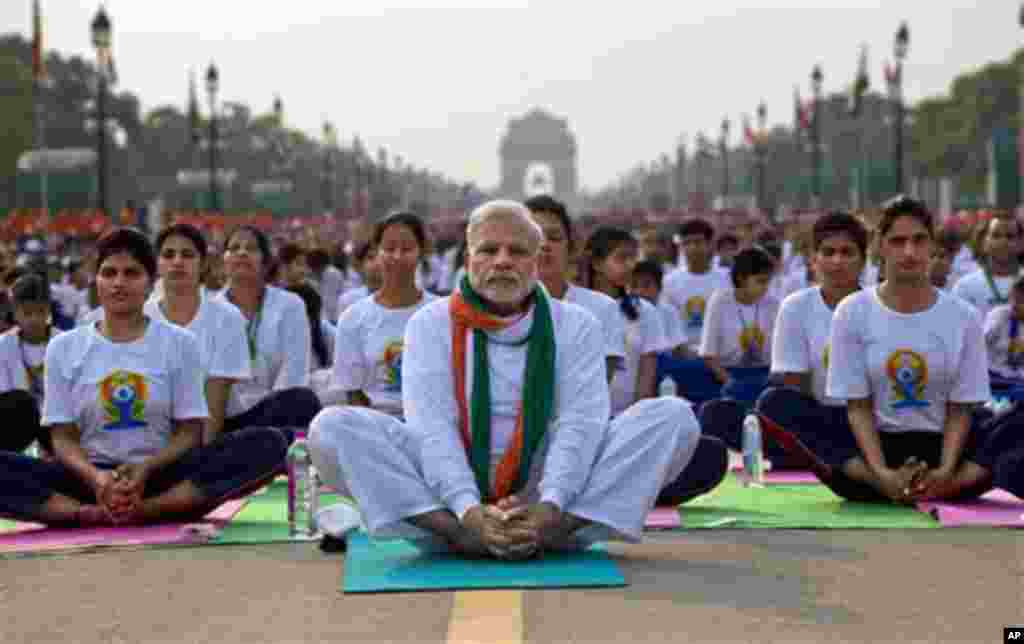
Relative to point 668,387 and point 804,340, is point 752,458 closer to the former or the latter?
point 804,340

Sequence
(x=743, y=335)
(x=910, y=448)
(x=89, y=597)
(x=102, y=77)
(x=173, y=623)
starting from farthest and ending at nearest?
(x=102, y=77) → (x=743, y=335) → (x=910, y=448) → (x=89, y=597) → (x=173, y=623)

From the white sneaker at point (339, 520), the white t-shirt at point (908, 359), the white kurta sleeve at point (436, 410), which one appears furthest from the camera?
the white t-shirt at point (908, 359)

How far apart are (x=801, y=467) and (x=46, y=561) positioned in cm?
495

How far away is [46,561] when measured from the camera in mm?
9156

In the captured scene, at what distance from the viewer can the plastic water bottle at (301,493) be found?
9.84 metres

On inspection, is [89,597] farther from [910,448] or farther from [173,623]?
[910,448]

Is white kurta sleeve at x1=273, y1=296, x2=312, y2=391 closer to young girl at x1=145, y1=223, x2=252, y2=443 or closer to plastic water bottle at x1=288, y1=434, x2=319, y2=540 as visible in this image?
young girl at x1=145, y1=223, x2=252, y2=443

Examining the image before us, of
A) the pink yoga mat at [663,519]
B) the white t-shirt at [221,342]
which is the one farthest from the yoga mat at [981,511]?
the white t-shirt at [221,342]

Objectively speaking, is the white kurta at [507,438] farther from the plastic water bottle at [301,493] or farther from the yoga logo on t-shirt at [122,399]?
the yoga logo on t-shirt at [122,399]

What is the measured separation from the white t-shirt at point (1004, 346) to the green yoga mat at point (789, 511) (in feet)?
8.53

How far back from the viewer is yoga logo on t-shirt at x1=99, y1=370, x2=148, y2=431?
10.1 metres

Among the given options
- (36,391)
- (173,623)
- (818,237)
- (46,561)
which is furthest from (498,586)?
(36,391)

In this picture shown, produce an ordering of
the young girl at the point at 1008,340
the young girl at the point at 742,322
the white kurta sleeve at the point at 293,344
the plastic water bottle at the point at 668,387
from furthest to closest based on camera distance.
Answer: the young girl at the point at 742,322 < the plastic water bottle at the point at 668,387 < the young girl at the point at 1008,340 < the white kurta sleeve at the point at 293,344

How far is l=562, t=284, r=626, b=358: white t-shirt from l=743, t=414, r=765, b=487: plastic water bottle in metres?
0.84
